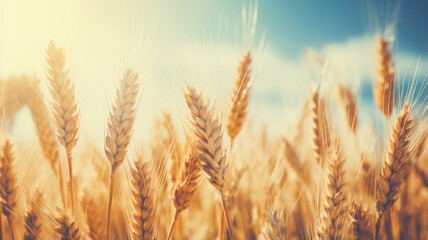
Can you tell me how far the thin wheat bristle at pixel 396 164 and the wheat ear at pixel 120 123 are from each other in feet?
3.48

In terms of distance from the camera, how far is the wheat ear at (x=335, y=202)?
986 millimetres

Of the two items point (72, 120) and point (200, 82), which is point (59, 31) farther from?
point (200, 82)

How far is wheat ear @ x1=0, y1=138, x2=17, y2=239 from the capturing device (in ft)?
3.52

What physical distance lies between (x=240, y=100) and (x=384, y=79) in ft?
3.91

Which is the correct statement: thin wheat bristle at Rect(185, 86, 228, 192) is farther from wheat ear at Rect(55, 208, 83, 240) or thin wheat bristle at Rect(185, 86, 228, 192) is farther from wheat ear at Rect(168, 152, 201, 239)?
wheat ear at Rect(55, 208, 83, 240)

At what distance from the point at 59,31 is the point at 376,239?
5.36ft

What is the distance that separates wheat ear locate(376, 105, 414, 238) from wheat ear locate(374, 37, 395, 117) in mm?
710

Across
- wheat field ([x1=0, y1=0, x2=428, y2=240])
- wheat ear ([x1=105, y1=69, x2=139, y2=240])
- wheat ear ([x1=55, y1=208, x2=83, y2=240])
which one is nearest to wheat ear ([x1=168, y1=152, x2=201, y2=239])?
wheat field ([x1=0, y1=0, x2=428, y2=240])

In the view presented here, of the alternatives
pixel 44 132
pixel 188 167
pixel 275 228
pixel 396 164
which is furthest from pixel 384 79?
pixel 44 132

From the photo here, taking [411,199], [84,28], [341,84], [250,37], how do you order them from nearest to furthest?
[84,28] → [250,37] → [411,199] → [341,84]

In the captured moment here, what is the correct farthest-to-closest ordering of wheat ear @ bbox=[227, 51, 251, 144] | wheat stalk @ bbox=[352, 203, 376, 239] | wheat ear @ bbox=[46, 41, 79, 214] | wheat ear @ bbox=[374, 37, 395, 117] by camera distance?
wheat ear @ bbox=[374, 37, 395, 117] → wheat ear @ bbox=[227, 51, 251, 144] → wheat stalk @ bbox=[352, 203, 376, 239] → wheat ear @ bbox=[46, 41, 79, 214]

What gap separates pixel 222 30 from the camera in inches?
40.5

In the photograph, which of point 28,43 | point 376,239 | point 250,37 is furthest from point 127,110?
point 376,239

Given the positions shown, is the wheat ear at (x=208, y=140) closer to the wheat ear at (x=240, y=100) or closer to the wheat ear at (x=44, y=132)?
the wheat ear at (x=240, y=100)
